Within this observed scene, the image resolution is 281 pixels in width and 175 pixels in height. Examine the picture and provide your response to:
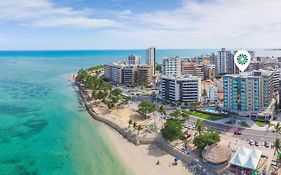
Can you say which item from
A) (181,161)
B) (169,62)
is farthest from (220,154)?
(169,62)

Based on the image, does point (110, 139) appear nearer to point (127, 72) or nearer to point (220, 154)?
point (220, 154)

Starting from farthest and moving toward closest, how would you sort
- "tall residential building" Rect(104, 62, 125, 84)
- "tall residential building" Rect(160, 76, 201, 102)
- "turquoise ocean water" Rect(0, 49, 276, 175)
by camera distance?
"tall residential building" Rect(104, 62, 125, 84)
"tall residential building" Rect(160, 76, 201, 102)
"turquoise ocean water" Rect(0, 49, 276, 175)

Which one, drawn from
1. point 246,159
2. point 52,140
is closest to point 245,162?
point 246,159

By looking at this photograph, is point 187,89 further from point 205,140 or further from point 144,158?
point 144,158

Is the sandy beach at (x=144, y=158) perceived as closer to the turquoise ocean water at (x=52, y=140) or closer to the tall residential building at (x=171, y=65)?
the turquoise ocean water at (x=52, y=140)

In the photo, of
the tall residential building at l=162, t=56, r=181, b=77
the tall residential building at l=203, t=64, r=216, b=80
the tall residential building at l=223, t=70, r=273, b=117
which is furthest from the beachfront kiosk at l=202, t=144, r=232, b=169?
the tall residential building at l=203, t=64, r=216, b=80

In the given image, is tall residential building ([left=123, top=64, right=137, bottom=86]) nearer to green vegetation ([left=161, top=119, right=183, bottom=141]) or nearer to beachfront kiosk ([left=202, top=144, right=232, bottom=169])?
green vegetation ([left=161, top=119, right=183, bottom=141])
